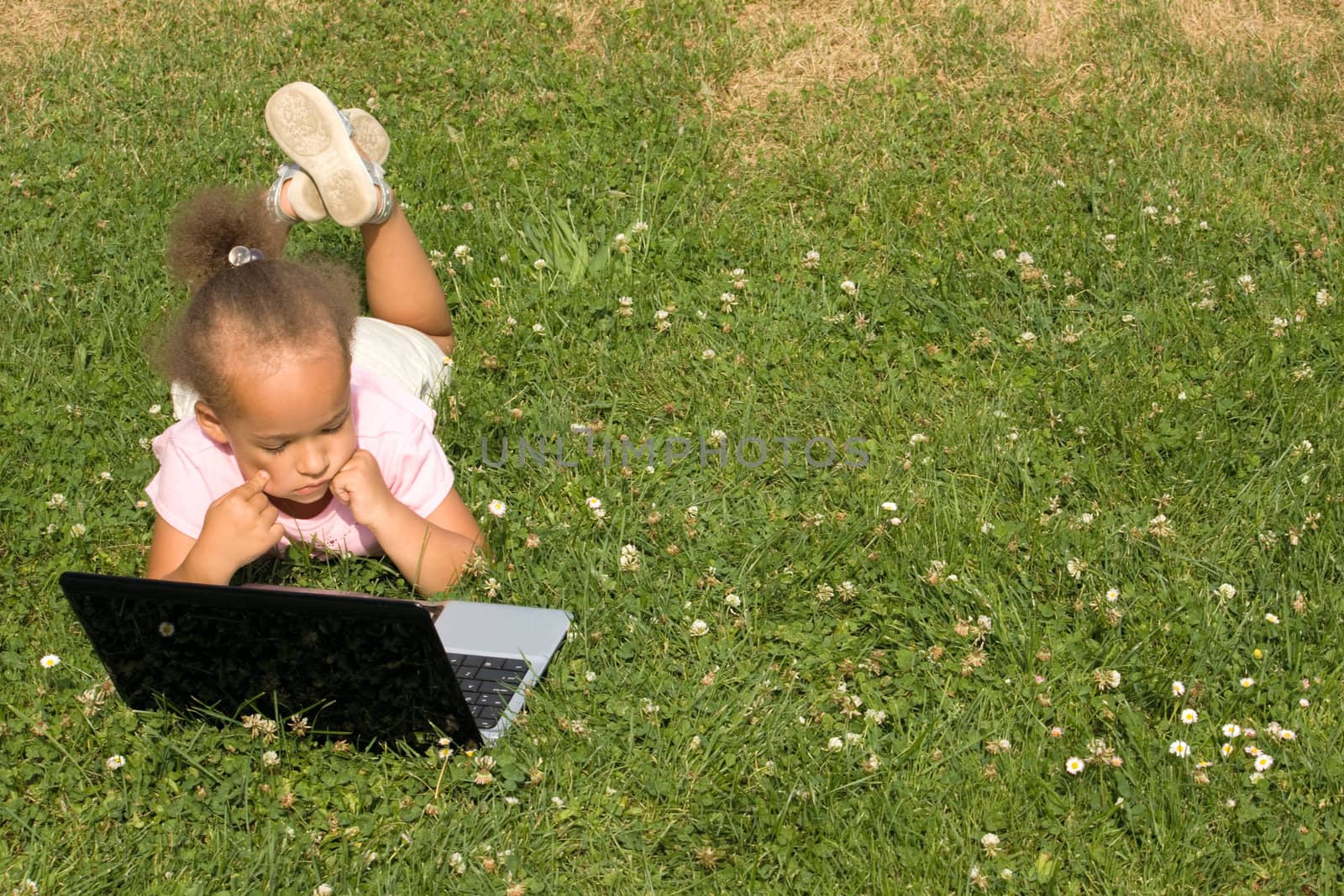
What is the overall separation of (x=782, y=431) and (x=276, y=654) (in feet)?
6.92

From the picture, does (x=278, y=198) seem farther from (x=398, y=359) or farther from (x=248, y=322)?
(x=248, y=322)

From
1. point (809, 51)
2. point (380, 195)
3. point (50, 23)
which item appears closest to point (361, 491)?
point (380, 195)

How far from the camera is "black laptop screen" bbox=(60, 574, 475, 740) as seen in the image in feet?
10.4

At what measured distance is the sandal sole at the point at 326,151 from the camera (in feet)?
15.2

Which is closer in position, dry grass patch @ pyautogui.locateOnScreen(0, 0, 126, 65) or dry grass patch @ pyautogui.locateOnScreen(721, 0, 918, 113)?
dry grass patch @ pyautogui.locateOnScreen(721, 0, 918, 113)

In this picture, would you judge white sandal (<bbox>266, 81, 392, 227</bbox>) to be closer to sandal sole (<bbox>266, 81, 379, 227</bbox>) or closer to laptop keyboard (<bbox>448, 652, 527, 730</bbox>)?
sandal sole (<bbox>266, 81, 379, 227</bbox>)

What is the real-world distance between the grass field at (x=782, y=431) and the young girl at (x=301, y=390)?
0.22m

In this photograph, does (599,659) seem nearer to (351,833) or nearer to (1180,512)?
(351,833)

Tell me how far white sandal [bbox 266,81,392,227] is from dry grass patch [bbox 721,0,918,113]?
252 cm

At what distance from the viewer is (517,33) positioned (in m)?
7.27

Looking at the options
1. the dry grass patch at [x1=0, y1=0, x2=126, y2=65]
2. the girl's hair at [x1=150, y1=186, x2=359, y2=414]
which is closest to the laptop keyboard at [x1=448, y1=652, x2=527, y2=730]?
the girl's hair at [x1=150, y1=186, x2=359, y2=414]

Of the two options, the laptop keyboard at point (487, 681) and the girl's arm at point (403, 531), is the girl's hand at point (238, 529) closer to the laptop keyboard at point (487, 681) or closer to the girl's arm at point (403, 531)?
the girl's arm at point (403, 531)

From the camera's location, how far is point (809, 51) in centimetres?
702

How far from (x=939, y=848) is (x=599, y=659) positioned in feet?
3.67
